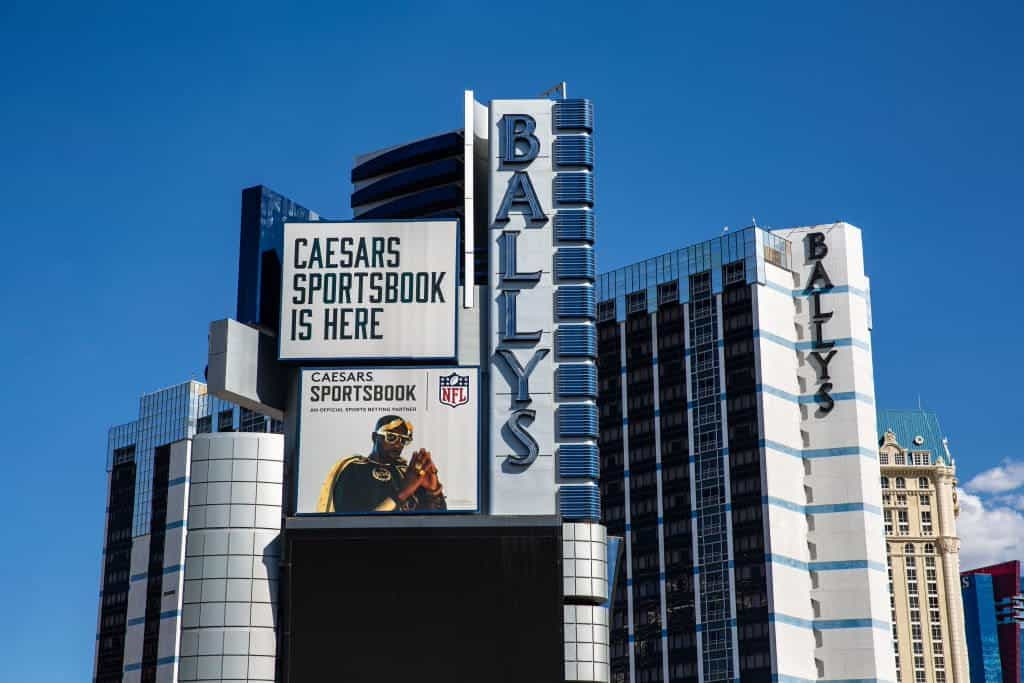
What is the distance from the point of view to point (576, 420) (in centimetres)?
7244

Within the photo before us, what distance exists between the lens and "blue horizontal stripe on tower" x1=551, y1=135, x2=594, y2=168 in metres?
77.2

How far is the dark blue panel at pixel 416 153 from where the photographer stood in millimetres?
86188

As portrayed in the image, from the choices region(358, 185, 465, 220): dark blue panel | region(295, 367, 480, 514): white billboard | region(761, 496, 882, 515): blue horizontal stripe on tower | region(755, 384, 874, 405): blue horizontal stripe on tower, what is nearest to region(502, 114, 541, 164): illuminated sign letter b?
region(358, 185, 465, 220): dark blue panel

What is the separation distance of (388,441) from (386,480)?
6.32ft

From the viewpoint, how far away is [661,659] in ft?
523

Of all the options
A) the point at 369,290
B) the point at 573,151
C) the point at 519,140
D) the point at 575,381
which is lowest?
the point at 575,381

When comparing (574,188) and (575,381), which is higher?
(574,188)

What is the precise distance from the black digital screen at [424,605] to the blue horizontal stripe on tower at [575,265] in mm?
13205

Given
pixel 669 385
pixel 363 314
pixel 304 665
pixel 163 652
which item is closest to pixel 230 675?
pixel 304 665

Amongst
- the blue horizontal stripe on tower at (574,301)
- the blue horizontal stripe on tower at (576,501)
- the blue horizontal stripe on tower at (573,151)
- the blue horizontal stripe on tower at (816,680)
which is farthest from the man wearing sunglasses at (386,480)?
the blue horizontal stripe on tower at (816,680)

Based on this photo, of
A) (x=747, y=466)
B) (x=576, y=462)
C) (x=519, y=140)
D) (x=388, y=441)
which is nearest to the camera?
(x=388, y=441)

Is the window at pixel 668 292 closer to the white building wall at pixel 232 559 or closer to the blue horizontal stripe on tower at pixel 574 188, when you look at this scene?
the blue horizontal stripe on tower at pixel 574 188

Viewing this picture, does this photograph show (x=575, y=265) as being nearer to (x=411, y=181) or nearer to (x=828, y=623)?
(x=411, y=181)

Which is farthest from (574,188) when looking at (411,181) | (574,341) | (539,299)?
(411,181)
